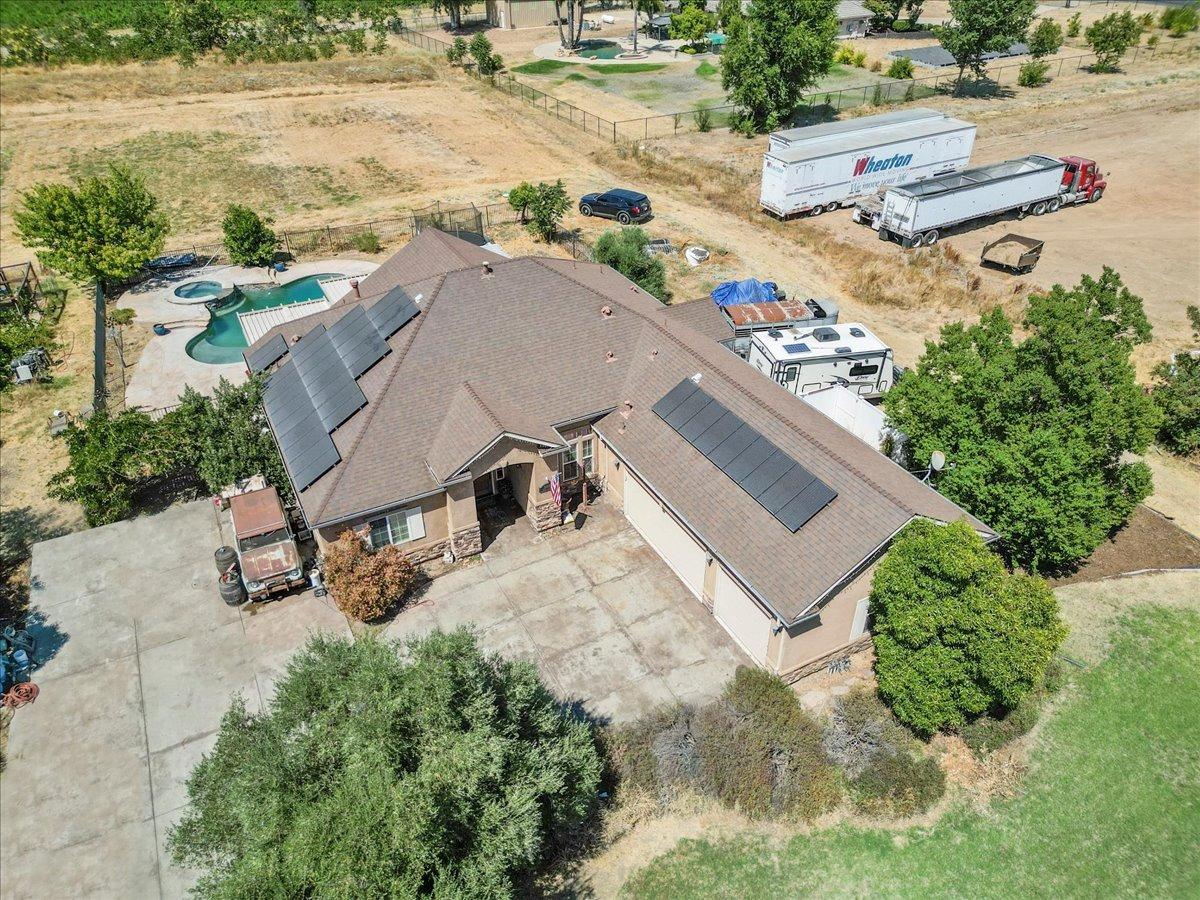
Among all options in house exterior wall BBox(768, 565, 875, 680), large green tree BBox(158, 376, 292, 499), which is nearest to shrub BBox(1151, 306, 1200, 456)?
house exterior wall BBox(768, 565, 875, 680)

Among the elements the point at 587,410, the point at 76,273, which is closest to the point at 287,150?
the point at 76,273

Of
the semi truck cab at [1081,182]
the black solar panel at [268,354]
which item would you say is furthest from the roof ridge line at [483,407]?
the semi truck cab at [1081,182]

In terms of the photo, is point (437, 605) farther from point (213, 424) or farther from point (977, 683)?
point (977, 683)

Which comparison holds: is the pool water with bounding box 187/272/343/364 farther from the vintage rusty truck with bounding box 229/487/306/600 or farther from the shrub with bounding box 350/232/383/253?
the vintage rusty truck with bounding box 229/487/306/600

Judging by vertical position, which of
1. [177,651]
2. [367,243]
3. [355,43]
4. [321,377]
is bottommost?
[177,651]

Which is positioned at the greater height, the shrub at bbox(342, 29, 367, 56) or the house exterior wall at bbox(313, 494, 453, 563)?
the shrub at bbox(342, 29, 367, 56)

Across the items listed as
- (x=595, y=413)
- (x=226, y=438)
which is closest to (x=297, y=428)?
(x=226, y=438)

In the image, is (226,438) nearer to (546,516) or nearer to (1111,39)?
(546,516)
